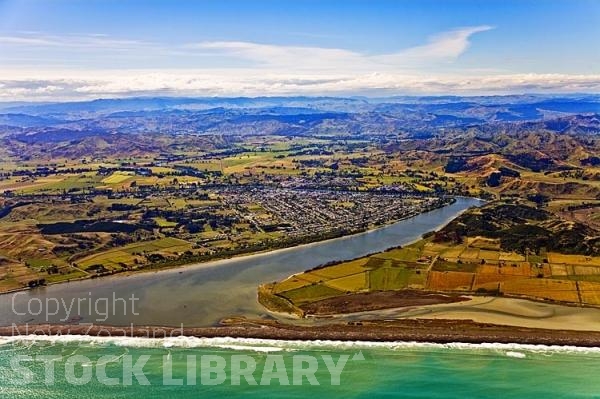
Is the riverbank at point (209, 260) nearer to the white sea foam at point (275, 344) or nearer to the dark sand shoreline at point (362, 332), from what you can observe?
the dark sand shoreline at point (362, 332)

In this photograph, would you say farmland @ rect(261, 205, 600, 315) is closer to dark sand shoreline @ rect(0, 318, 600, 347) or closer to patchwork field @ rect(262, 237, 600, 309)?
patchwork field @ rect(262, 237, 600, 309)

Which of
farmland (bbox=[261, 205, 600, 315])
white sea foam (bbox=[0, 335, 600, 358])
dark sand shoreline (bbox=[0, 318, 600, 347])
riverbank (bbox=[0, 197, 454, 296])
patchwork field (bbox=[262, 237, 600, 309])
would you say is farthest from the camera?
riverbank (bbox=[0, 197, 454, 296])

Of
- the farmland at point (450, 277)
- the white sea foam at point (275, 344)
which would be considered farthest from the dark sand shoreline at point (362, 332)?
the farmland at point (450, 277)

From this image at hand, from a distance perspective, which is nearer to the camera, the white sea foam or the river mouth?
the white sea foam

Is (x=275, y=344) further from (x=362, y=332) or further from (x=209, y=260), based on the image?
(x=209, y=260)

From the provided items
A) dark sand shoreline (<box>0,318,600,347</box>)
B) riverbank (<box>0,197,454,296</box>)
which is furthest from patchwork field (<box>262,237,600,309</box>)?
riverbank (<box>0,197,454,296</box>)

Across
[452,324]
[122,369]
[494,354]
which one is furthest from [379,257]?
[122,369]

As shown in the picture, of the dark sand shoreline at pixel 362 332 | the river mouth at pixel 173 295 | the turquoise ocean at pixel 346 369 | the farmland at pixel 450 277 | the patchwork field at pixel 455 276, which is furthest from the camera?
the patchwork field at pixel 455 276

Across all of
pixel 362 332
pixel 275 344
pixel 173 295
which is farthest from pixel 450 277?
pixel 173 295
